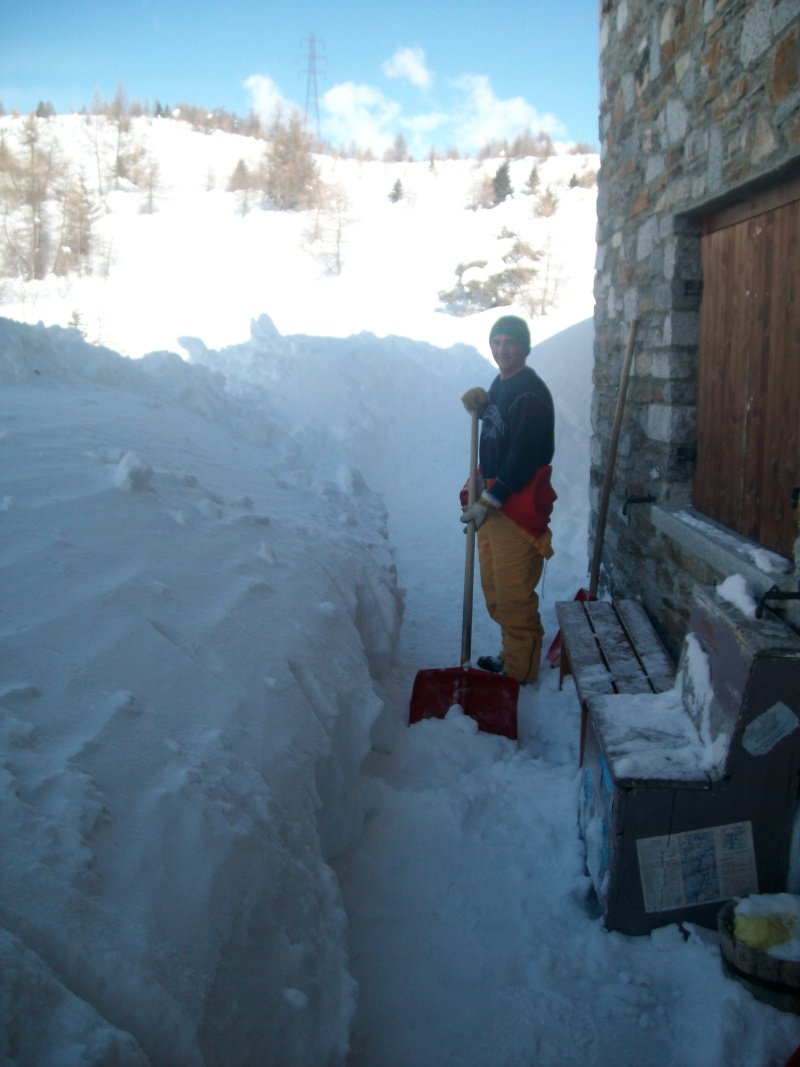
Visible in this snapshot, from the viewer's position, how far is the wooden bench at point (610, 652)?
9.89ft

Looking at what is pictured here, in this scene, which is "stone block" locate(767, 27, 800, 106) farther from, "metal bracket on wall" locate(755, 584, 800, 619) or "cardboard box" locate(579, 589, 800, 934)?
"cardboard box" locate(579, 589, 800, 934)

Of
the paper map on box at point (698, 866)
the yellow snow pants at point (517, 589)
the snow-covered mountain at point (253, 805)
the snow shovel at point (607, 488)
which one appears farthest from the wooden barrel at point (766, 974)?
the snow shovel at point (607, 488)

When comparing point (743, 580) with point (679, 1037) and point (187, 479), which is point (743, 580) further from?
point (187, 479)

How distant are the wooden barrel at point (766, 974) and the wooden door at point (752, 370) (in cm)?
134

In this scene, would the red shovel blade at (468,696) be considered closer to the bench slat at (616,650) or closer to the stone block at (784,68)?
the bench slat at (616,650)

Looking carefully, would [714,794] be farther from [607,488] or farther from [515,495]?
[607,488]

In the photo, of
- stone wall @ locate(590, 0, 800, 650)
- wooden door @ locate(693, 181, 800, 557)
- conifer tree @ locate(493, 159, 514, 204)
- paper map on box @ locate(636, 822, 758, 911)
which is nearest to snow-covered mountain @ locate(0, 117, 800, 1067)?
paper map on box @ locate(636, 822, 758, 911)

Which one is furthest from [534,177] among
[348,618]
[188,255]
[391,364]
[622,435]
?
[348,618]

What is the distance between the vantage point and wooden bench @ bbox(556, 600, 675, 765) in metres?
3.02

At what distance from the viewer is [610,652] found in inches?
131

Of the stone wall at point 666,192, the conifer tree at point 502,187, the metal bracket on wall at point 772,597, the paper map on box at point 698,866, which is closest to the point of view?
the paper map on box at point 698,866

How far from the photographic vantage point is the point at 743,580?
2.51 m

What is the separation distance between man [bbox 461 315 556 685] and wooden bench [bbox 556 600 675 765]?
239 millimetres

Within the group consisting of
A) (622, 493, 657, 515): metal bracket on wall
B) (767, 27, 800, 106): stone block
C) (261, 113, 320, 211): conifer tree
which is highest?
(261, 113, 320, 211): conifer tree
